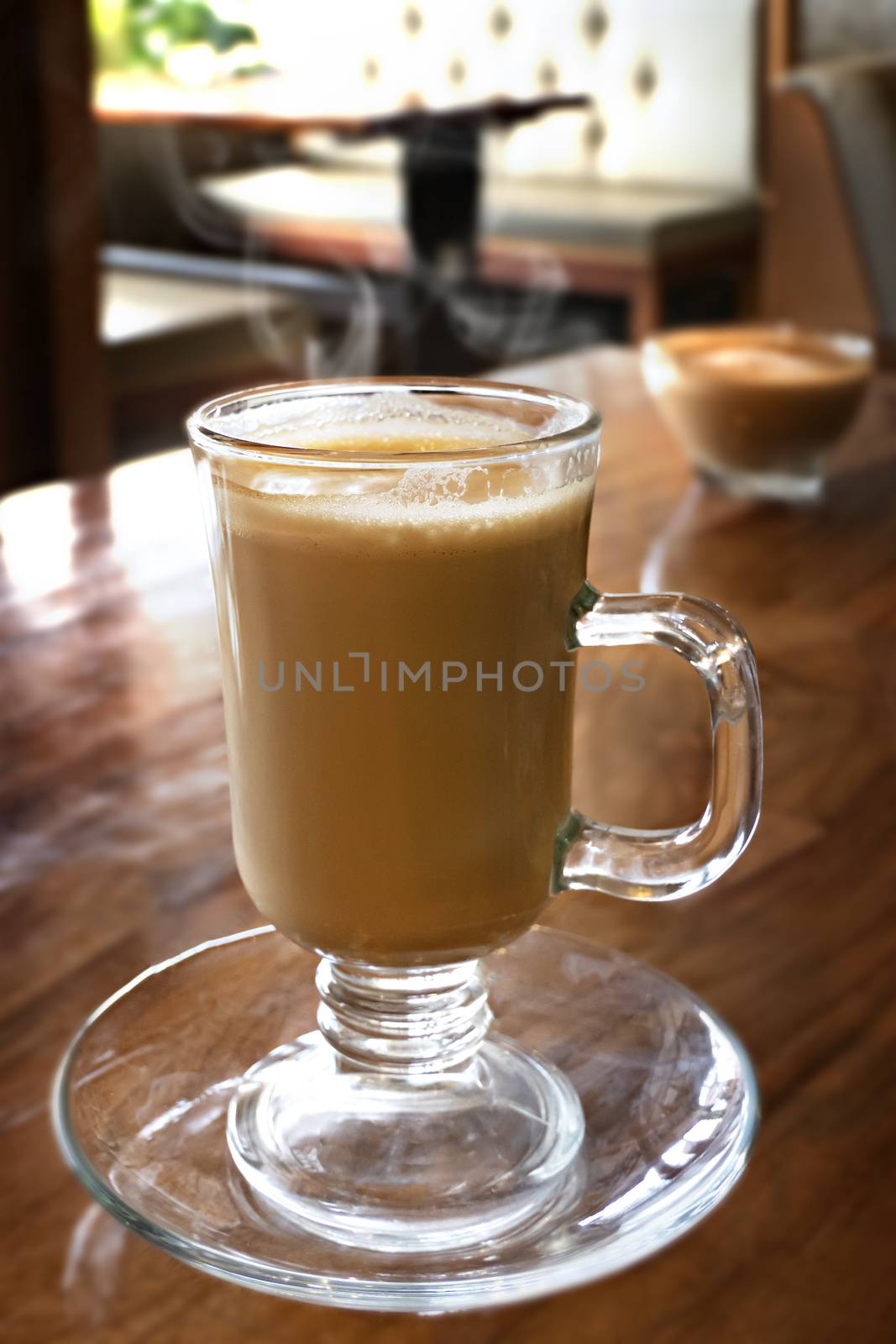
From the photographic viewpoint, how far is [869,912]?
17.8 inches

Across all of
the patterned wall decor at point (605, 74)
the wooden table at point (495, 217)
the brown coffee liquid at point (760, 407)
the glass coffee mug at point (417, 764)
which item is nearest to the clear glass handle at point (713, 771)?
the glass coffee mug at point (417, 764)

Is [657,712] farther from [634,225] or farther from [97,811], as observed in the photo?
[634,225]

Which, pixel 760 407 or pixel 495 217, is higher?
pixel 760 407

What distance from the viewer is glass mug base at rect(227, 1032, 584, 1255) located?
31 centimetres

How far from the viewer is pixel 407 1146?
33 centimetres

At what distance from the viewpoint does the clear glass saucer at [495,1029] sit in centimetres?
29

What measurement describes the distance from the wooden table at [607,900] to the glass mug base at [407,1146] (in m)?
0.02

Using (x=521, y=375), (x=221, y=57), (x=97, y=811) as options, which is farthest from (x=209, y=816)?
(x=221, y=57)

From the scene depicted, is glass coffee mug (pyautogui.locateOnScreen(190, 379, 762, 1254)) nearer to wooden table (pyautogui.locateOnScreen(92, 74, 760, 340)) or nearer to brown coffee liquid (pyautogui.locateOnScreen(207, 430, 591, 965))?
brown coffee liquid (pyautogui.locateOnScreen(207, 430, 591, 965))

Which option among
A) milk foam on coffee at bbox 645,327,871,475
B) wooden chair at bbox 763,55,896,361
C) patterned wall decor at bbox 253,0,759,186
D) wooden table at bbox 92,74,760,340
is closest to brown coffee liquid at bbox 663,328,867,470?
milk foam on coffee at bbox 645,327,871,475

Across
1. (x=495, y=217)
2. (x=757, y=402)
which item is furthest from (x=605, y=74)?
(x=757, y=402)

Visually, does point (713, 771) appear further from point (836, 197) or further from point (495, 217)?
point (495, 217)

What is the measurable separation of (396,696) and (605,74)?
2815 millimetres

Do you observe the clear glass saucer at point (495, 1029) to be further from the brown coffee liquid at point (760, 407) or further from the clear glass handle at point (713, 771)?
the brown coffee liquid at point (760, 407)
